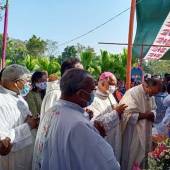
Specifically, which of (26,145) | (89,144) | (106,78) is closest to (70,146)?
(89,144)

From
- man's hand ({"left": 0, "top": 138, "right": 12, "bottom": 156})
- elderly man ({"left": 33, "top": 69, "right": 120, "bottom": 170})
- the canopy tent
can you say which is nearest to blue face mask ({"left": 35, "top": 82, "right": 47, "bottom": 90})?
man's hand ({"left": 0, "top": 138, "right": 12, "bottom": 156})

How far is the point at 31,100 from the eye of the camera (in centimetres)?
586

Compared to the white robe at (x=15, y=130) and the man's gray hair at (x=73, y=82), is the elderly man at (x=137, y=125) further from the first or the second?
the man's gray hair at (x=73, y=82)

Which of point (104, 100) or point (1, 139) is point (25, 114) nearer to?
point (1, 139)

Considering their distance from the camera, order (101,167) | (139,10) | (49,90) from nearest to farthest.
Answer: (101,167)
(49,90)
(139,10)

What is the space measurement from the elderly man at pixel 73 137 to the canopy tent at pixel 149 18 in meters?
7.20

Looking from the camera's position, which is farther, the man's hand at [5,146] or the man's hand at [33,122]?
the man's hand at [33,122]

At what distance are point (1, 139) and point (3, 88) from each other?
25.8 inches

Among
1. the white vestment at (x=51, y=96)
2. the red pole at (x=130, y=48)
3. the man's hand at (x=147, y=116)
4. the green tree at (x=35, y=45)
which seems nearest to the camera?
the white vestment at (x=51, y=96)

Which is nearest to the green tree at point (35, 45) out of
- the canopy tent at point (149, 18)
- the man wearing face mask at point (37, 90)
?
the canopy tent at point (149, 18)

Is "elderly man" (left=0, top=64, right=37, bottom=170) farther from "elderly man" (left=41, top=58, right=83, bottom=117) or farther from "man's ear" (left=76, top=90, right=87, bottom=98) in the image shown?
"man's ear" (left=76, top=90, right=87, bottom=98)

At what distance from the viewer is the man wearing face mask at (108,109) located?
212 inches

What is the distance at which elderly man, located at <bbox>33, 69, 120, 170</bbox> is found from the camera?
2.54 m

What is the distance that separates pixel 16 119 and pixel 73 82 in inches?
57.6
